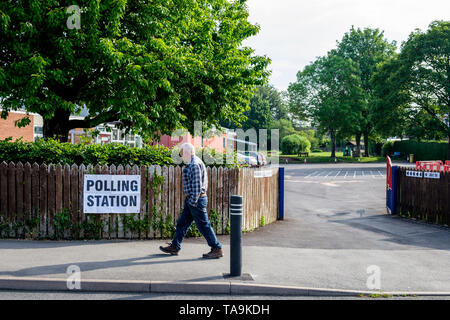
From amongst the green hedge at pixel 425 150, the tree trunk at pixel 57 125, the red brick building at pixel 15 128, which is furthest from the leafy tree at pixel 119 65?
the green hedge at pixel 425 150

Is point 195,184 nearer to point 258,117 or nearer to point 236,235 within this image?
point 236,235

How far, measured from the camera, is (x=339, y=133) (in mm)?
56688

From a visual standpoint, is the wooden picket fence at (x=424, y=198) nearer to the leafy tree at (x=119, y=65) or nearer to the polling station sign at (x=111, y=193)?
the leafy tree at (x=119, y=65)

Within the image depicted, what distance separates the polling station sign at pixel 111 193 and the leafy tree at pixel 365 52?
2032 inches

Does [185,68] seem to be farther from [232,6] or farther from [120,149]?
[232,6]

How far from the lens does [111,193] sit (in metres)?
7.98

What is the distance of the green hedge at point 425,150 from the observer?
49594 mm

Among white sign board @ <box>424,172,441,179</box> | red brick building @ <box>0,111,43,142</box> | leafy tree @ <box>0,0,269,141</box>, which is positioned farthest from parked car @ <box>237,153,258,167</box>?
red brick building @ <box>0,111,43,142</box>

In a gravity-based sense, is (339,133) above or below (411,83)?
below
